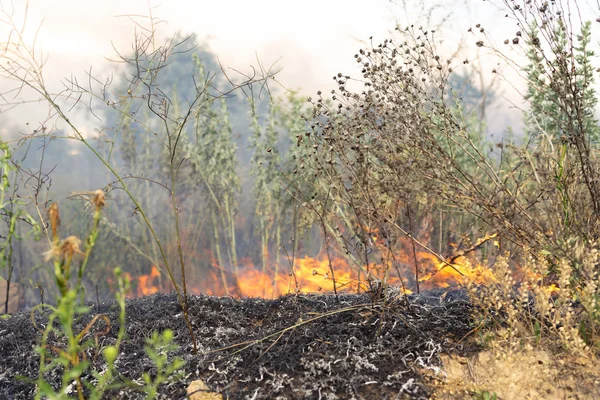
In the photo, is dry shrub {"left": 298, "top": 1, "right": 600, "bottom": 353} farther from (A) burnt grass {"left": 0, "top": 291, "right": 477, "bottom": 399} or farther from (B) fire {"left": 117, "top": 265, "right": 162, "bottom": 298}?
(B) fire {"left": 117, "top": 265, "right": 162, "bottom": 298}

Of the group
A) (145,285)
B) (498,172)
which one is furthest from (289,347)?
(145,285)

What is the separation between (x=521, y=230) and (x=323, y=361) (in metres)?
1.58

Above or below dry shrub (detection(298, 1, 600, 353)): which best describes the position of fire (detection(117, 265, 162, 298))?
below

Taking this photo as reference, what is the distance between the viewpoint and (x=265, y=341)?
125 inches

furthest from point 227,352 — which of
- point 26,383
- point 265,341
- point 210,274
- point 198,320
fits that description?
point 210,274

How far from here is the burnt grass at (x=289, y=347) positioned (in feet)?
9.02

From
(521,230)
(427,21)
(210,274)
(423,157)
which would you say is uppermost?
(427,21)

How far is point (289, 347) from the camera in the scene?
3.05 m

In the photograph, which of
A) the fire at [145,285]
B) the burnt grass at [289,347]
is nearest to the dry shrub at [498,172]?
the burnt grass at [289,347]

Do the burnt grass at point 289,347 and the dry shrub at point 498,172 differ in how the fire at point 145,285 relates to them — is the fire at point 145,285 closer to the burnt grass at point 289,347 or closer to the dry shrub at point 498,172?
the burnt grass at point 289,347

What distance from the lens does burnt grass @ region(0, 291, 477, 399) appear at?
2750 mm

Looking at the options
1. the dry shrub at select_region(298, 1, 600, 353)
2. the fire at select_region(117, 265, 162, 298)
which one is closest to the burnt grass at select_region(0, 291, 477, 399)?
the dry shrub at select_region(298, 1, 600, 353)

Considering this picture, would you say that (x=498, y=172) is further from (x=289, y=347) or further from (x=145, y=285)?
(x=145, y=285)

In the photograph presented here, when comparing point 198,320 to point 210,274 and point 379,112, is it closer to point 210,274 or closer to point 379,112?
point 379,112
